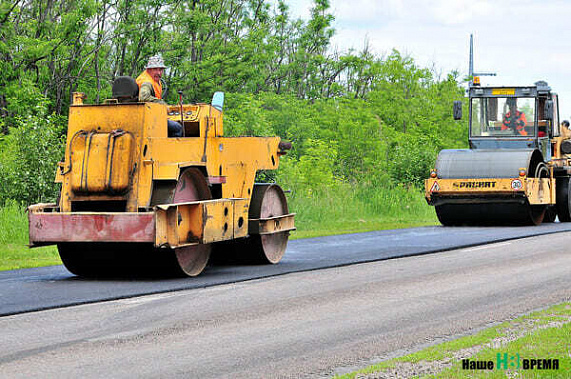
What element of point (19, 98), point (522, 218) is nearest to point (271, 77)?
point (19, 98)

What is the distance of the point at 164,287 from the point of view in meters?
10.5

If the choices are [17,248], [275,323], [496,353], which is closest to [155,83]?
[275,323]

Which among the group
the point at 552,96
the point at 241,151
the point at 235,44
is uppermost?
the point at 235,44

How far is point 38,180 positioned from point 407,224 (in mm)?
9046

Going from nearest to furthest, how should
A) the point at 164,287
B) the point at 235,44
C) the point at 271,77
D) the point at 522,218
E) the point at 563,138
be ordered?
the point at 164,287 < the point at 522,218 < the point at 563,138 < the point at 235,44 < the point at 271,77

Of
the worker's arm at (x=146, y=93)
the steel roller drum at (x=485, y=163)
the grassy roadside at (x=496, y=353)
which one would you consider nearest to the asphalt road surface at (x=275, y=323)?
the grassy roadside at (x=496, y=353)

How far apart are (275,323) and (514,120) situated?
16873 millimetres

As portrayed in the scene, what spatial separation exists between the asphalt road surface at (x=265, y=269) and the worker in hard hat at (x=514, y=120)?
407cm

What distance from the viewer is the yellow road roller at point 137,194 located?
35.5 feet

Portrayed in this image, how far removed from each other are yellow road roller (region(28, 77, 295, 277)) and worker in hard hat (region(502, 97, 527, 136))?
13.2 m

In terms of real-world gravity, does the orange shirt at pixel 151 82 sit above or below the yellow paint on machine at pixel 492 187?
above

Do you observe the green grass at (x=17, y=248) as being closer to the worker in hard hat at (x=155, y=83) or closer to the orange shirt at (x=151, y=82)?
the worker in hard hat at (x=155, y=83)

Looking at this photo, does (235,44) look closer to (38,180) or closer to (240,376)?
(38,180)

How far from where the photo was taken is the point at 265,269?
12.6m
